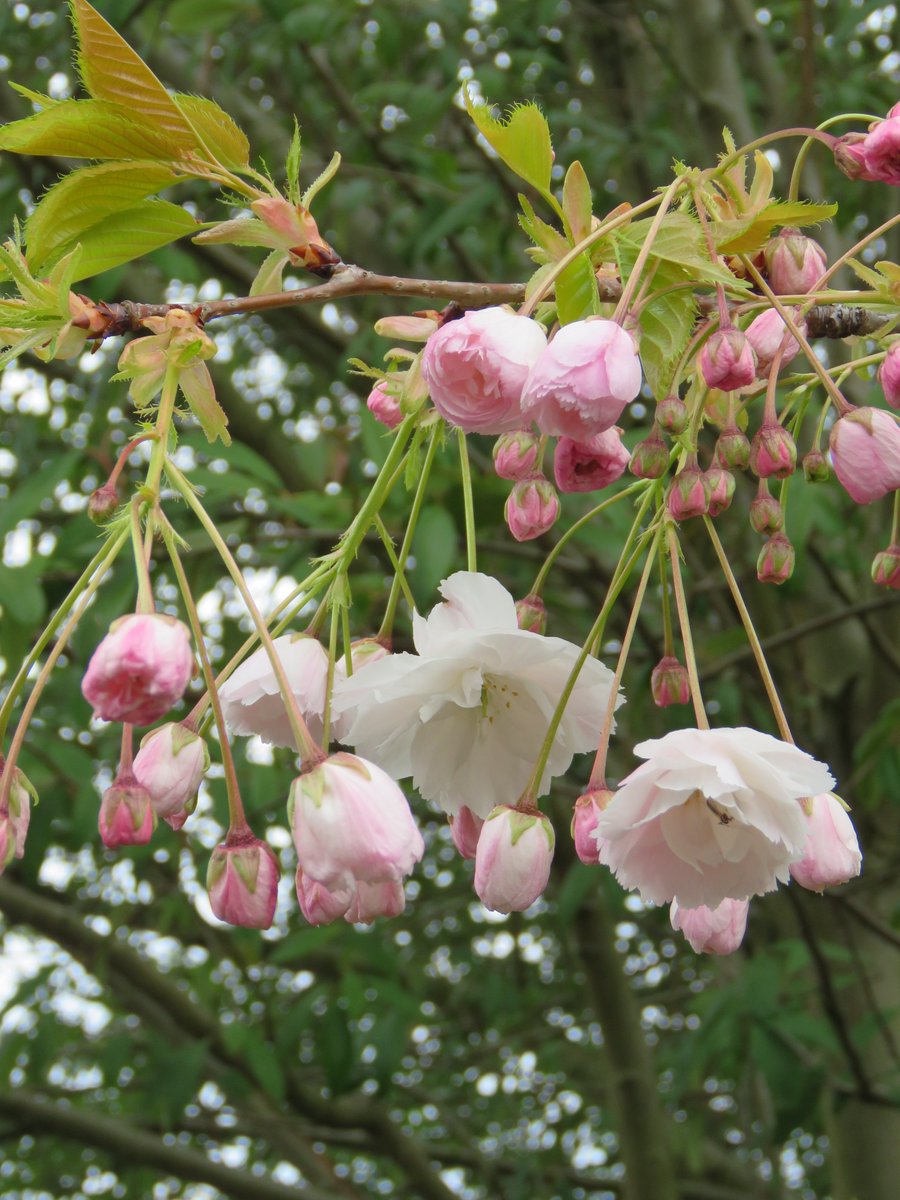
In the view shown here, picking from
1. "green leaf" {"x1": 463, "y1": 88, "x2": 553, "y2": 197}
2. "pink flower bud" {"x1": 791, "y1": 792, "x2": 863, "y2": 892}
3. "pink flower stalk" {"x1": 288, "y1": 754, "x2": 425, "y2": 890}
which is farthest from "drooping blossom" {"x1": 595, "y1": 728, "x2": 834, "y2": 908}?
"green leaf" {"x1": 463, "y1": 88, "x2": 553, "y2": 197}

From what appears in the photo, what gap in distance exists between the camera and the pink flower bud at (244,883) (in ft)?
2.61

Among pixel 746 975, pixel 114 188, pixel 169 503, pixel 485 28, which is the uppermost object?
pixel 485 28

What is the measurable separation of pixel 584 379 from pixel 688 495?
7.0 inches

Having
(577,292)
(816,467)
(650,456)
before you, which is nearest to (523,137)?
(577,292)

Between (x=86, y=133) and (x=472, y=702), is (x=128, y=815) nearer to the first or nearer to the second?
(x=472, y=702)

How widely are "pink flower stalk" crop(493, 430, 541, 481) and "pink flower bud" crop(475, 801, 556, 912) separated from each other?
226mm

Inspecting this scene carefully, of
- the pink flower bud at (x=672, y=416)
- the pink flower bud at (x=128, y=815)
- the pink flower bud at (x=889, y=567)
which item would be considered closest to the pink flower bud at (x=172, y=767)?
the pink flower bud at (x=128, y=815)

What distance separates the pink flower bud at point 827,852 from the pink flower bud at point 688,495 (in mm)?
198

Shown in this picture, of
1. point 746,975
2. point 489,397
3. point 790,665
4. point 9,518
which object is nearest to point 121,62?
point 489,397

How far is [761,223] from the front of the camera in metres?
0.80

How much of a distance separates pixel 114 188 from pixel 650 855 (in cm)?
55

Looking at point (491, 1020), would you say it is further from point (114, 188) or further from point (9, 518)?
point (114, 188)

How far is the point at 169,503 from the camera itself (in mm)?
2057

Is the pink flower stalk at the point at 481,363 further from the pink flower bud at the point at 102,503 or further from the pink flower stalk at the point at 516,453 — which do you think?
the pink flower bud at the point at 102,503
